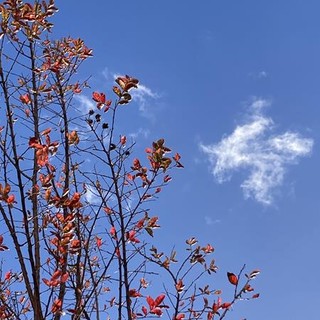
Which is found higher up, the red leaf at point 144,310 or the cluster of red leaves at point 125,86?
the cluster of red leaves at point 125,86

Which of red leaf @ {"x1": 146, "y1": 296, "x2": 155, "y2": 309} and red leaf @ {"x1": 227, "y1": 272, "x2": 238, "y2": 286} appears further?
red leaf @ {"x1": 227, "y1": 272, "x2": 238, "y2": 286}

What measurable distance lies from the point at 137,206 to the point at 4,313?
104 centimetres

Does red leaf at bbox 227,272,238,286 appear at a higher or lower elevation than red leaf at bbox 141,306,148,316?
higher

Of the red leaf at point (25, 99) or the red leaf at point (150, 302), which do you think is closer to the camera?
the red leaf at point (150, 302)

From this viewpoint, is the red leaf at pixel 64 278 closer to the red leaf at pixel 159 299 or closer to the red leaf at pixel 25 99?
the red leaf at pixel 159 299

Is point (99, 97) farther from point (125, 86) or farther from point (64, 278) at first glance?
point (64, 278)

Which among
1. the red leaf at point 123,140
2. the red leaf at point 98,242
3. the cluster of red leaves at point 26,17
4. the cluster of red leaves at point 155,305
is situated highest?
the cluster of red leaves at point 26,17

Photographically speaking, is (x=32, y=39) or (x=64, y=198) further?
(x=32, y=39)

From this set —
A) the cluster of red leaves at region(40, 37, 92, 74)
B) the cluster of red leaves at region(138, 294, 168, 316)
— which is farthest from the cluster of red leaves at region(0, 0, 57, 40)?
the cluster of red leaves at region(138, 294, 168, 316)

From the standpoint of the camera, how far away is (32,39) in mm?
3633

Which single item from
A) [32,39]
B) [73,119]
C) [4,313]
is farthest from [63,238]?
[32,39]

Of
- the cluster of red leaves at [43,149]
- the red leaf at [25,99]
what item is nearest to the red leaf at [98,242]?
the cluster of red leaves at [43,149]

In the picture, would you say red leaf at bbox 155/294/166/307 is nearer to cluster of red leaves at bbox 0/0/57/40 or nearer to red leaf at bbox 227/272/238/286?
red leaf at bbox 227/272/238/286

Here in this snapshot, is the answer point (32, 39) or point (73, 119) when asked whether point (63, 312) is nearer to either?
point (73, 119)
